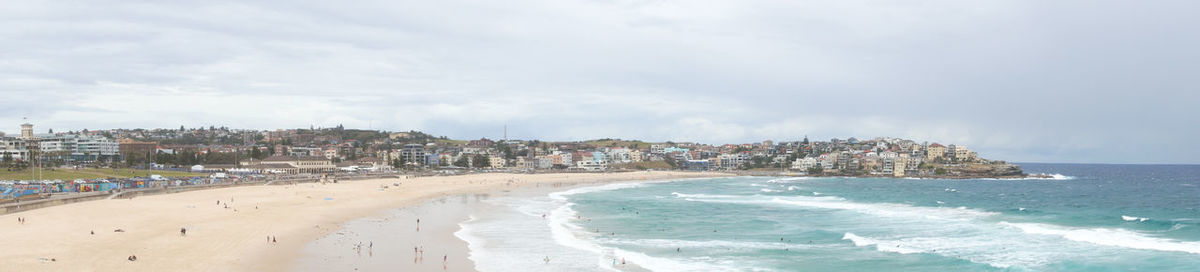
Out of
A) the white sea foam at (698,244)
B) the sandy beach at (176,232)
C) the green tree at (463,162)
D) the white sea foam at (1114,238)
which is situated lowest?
the white sea foam at (698,244)

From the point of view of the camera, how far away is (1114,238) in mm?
32719

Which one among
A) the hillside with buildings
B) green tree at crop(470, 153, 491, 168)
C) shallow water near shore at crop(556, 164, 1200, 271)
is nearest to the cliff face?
the hillside with buildings

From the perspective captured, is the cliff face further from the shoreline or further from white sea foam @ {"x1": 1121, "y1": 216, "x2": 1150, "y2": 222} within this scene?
the shoreline

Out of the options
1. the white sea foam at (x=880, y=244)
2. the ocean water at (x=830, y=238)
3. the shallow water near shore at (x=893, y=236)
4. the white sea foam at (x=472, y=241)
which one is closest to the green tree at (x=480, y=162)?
the shallow water near shore at (x=893, y=236)

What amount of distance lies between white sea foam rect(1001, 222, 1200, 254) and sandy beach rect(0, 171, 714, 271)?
2564 centimetres

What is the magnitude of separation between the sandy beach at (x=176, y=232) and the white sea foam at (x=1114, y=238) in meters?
25.6

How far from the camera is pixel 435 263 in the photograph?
26297 mm

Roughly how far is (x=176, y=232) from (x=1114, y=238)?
126 ft

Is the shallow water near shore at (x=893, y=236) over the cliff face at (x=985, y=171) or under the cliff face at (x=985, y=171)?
under

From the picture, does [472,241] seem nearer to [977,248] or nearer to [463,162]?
[977,248]

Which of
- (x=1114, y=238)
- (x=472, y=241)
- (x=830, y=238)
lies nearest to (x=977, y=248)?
(x=830, y=238)

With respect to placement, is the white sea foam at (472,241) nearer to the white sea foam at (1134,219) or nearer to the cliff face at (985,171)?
the white sea foam at (1134,219)

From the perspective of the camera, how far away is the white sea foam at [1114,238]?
97.5 feet

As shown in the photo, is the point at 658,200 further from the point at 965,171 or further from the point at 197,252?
the point at 965,171
